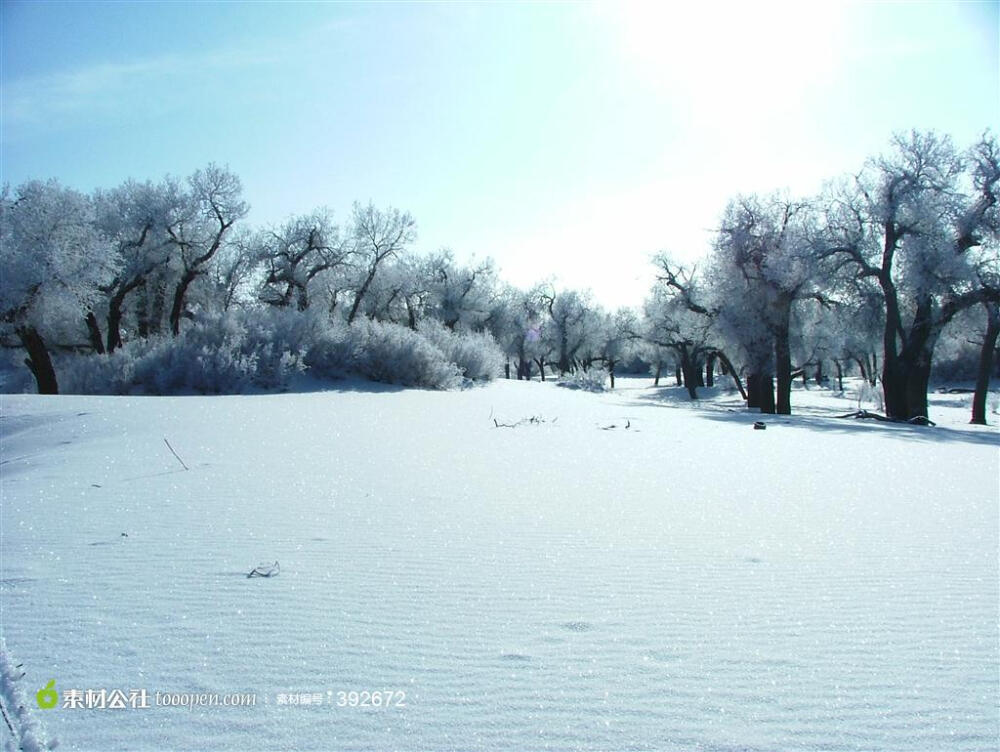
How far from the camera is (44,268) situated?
54.3 ft

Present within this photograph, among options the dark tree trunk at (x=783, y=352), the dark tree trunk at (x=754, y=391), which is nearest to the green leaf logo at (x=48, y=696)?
the dark tree trunk at (x=783, y=352)

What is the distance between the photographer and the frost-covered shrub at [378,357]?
1656 cm

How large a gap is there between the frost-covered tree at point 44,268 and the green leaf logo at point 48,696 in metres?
18.3

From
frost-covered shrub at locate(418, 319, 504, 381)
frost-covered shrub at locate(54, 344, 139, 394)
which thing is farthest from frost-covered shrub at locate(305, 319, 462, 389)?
frost-covered shrub at locate(54, 344, 139, 394)

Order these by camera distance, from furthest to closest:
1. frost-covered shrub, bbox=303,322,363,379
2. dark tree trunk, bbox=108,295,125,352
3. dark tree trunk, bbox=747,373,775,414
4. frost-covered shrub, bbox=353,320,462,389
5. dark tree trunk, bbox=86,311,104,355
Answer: dark tree trunk, bbox=108,295,125,352 → dark tree trunk, bbox=86,311,104,355 → dark tree trunk, bbox=747,373,775,414 → frost-covered shrub, bbox=353,320,462,389 → frost-covered shrub, bbox=303,322,363,379

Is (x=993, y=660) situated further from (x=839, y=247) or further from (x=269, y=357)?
(x=839, y=247)

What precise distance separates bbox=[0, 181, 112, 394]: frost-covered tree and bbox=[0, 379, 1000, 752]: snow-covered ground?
1402cm

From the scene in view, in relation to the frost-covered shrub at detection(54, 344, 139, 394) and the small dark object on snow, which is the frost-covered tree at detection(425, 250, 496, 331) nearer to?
the frost-covered shrub at detection(54, 344, 139, 394)

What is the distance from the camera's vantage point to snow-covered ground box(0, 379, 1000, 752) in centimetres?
200

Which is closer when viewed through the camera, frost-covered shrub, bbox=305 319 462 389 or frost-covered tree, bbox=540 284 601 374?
frost-covered shrub, bbox=305 319 462 389

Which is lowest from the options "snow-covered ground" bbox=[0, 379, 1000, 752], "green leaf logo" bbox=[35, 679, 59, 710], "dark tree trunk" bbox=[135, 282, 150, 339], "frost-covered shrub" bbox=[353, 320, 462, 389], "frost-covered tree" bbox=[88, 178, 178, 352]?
"green leaf logo" bbox=[35, 679, 59, 710]

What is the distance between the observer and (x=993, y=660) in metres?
2.38

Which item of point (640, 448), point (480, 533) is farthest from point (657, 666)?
point (640, 448)

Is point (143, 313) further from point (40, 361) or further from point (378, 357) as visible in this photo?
point (378, 357)
